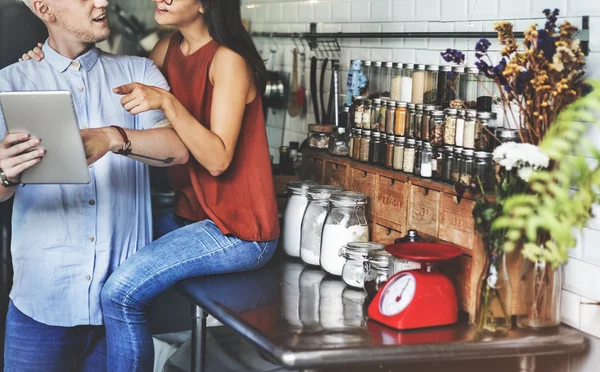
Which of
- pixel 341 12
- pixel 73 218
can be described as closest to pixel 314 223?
pixel 73 218

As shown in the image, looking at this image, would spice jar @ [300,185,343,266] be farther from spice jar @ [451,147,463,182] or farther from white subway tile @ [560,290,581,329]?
white subway tile @ [560,290,581,329]

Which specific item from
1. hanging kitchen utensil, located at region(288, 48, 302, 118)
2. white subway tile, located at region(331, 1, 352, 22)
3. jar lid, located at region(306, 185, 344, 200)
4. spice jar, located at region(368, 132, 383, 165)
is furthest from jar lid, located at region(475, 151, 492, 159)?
hanging kitchen utensil, located at region(288, 48, 302, 118)

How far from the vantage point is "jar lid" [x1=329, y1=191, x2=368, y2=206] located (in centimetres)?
316

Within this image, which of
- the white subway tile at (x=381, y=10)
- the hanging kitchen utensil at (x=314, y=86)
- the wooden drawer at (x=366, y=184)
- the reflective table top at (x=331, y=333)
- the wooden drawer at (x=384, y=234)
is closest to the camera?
the reflective table top at (x=331, y=333)

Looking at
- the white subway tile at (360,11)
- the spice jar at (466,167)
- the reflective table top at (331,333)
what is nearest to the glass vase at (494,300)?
the reflective table top at (331,333)

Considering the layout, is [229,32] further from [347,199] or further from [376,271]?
[376,271]

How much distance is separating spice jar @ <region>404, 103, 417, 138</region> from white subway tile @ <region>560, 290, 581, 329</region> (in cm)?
76

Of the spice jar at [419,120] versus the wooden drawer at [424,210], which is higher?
the spice jar at [419,120]

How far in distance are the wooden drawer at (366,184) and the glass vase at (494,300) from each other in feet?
2.52

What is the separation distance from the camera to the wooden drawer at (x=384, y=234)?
3.18 metres

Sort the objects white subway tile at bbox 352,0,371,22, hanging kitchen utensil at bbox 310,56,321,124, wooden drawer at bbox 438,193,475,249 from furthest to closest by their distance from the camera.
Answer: hanging kitchen utensil at bbox 310,56,321,124 → white subway tile at bbox 352,0,371,22 → wooden drawer at bbox 438,193,475,249

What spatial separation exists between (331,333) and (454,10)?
1367 mm

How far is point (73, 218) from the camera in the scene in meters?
3.00

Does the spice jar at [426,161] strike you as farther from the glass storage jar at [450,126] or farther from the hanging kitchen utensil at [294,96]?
the hanging kitchen utensil at [294,96]
